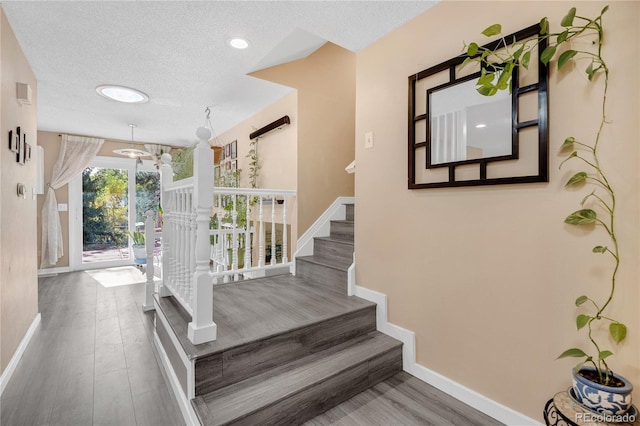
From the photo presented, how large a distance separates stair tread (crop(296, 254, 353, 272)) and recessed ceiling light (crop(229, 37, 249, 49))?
78.5 inches

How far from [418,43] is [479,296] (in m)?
1.60

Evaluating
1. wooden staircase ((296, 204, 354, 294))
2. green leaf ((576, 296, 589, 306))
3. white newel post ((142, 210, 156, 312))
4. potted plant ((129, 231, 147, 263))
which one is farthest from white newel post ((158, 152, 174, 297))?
potted plant ((129, 231, 147, 263))

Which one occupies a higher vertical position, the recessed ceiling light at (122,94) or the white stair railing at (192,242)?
the recessed ceiling light at (122,94)

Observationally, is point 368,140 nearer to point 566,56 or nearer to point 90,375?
point 566,56

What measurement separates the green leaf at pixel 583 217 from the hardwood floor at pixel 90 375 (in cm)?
212

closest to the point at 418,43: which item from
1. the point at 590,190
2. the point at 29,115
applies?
the point at 590,190

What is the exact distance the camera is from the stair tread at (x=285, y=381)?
138 cm

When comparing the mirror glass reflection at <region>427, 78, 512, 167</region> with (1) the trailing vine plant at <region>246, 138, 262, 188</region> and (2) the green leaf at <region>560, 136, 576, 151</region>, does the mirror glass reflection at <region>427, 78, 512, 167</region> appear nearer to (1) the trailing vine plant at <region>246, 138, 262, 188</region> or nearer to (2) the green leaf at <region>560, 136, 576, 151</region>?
(2) the green leaf at <region>560, 136, 576, 151</region>

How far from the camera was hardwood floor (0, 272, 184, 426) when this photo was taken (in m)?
1.62

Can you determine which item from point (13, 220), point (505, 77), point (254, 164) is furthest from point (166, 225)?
point (505, 77)

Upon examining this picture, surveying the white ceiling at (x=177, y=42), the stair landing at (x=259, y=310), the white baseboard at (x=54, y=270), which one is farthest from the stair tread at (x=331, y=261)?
the white baseboard at (x=54, y=270)

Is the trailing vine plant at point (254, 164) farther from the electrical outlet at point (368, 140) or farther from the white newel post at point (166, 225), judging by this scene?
the electrical outlet at point (368, 140)

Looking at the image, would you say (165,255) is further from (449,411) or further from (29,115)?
(449,411)

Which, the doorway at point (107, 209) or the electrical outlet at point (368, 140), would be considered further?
the doorway at point (107, 209)
